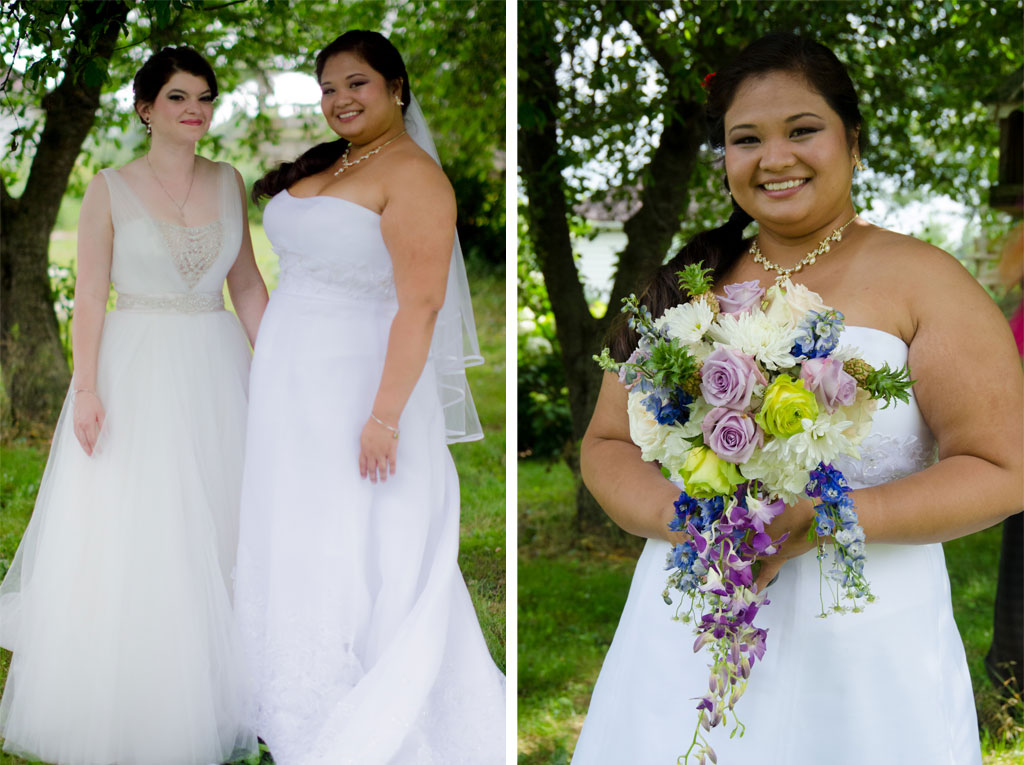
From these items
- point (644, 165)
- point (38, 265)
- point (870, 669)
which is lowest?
point (870, 669)

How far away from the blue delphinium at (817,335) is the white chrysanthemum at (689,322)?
0.47 ft

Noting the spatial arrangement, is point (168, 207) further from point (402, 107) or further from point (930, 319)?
point (930, 319)

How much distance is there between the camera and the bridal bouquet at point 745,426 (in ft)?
4.94

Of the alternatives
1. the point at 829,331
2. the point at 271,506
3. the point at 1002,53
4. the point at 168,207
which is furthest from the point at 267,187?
the point at 1002,53

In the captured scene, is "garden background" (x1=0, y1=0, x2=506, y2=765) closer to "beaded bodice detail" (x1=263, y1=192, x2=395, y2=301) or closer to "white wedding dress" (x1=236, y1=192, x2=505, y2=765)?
"beaded bodice detail" (x1=263, y1=192, x2=395, y2=301)

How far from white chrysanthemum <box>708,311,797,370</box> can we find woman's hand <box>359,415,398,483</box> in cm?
148

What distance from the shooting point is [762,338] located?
156 centimetres

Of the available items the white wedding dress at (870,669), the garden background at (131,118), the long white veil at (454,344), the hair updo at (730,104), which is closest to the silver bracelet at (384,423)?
the long white veil at (454,344)

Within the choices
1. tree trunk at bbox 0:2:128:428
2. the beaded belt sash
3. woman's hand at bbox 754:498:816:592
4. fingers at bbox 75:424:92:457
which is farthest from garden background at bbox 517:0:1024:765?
woman's hand at bbox 754:498:816:592

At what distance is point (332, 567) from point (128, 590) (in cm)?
A: 57

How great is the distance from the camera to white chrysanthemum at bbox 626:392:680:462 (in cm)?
167

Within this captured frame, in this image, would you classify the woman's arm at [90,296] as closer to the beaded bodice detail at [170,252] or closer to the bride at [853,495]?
the beaded bodice detail at [170,252]

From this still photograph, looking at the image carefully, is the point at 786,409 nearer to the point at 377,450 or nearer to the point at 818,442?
the point at 818,442

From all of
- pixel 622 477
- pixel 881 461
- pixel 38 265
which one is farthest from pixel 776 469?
pixel 38 265
